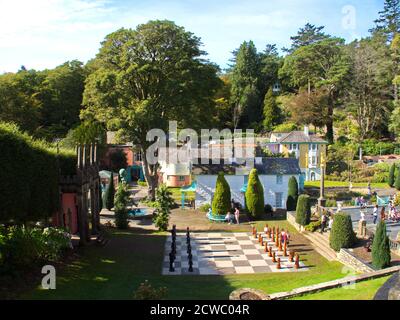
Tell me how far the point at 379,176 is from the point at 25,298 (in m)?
49.3

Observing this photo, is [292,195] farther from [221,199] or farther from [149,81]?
[149,81]

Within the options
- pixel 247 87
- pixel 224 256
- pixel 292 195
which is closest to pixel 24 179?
pixel 224 256

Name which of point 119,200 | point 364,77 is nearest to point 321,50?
point 364,77

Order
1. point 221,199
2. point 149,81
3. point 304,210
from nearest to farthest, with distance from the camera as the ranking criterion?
point 304,210 → point 221,199 → point 149,81

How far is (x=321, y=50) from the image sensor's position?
2707 inches

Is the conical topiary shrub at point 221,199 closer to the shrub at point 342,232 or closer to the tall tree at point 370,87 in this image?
the shrub at point 342,232

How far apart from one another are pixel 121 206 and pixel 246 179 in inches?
529

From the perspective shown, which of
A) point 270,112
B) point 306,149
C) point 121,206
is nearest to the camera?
point 121,206

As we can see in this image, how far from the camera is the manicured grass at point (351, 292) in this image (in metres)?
12.6

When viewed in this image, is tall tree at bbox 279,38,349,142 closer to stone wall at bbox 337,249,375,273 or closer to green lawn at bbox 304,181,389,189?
green lawn at bbox 304,181,389,189

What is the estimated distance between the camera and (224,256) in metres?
23.4

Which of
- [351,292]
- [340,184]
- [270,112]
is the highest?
[270,112]

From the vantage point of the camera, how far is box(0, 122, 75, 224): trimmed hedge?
50.9 ft

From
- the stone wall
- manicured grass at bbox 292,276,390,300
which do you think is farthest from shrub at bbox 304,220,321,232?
manicured grass at bbox 292,276,390,300
